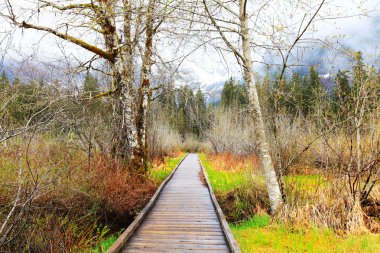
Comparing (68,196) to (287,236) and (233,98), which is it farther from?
(233,98)

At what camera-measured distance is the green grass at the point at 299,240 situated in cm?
498

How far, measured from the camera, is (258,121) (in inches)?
268

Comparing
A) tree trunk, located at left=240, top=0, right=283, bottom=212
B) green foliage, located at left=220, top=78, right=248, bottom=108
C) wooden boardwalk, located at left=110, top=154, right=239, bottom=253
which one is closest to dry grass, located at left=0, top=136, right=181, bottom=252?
wooden boardwalk, located at left=110, top=154, right=239, bottom=253

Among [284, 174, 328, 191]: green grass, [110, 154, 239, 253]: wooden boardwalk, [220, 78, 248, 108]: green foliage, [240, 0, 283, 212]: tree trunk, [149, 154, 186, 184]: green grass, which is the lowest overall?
[110, 154, 239, 253]: wooden boardwalk

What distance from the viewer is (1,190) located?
5027mm

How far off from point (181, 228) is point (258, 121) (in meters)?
2.81

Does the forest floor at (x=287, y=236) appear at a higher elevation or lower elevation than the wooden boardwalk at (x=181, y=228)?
Result: lower

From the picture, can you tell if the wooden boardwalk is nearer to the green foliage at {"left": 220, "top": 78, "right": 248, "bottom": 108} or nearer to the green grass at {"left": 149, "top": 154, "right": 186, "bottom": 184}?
the green grass at {"left": 149, "top": 154, "right": 186, "bottom": 184}

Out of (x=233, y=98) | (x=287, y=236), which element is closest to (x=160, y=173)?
(x=287, y=236)

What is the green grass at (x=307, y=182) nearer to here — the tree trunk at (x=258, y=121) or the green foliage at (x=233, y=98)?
the tree trunk at (x=258, y=121)

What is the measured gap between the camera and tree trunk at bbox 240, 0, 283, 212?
666 cm

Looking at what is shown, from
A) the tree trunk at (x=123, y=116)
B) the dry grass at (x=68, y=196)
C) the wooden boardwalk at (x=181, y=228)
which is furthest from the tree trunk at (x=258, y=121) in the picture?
the tree trunk at (x=123, y=116)

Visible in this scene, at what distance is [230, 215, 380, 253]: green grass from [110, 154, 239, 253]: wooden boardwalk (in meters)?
0.50

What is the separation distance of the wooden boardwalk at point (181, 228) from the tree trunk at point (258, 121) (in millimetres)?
1320
